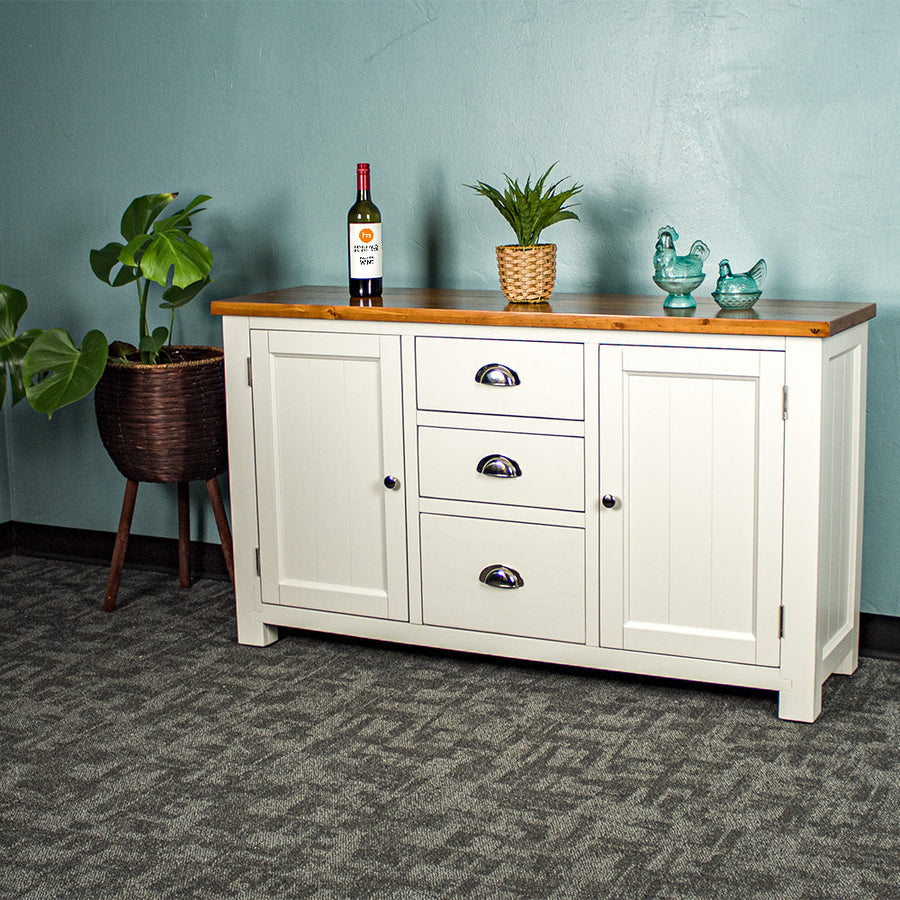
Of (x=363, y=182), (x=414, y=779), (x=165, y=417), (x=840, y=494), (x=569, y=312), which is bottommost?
(x=414, y=779)

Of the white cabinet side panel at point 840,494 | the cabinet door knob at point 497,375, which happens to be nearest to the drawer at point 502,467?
the cabinet door knob at point 497,375

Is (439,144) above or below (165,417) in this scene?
above

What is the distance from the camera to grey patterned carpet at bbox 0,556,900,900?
1965 mm

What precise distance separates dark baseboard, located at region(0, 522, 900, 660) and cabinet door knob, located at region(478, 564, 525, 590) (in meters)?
1.10

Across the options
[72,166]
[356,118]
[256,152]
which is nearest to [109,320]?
[72,166]

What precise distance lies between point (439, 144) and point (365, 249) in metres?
0.41

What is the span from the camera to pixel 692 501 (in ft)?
8.30

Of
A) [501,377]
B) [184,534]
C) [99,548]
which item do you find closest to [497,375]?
[501,377]

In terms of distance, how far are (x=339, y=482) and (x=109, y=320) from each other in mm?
1132

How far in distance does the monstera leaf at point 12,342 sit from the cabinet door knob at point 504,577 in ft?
4.28

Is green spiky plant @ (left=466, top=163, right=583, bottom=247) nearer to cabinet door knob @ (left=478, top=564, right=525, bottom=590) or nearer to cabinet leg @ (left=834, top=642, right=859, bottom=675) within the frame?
cabinet door knob @ (left=478, top=564, right=525, bottom=590)

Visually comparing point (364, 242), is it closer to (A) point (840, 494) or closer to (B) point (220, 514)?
(B) point (220, 514)

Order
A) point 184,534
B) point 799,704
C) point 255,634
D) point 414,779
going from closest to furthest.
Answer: point 414,779 → point 799,704 → point 255,634 → point 184,534

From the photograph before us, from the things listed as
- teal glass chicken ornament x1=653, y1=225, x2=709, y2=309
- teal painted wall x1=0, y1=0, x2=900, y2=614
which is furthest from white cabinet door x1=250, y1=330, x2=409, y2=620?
teal glass chicken ornament x1=653, y1=225, x2=709, y2=309
